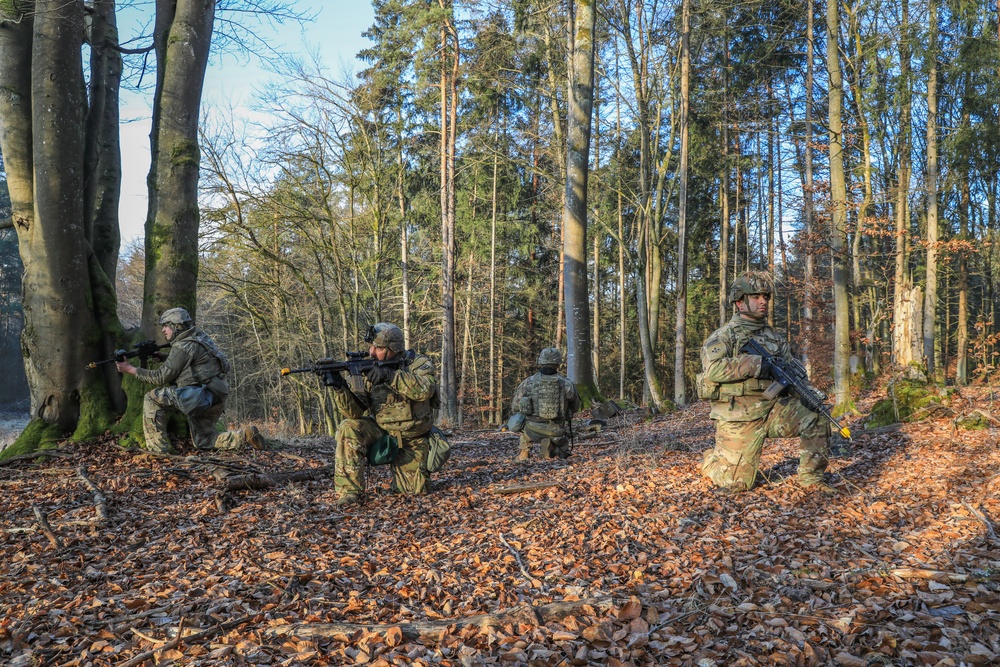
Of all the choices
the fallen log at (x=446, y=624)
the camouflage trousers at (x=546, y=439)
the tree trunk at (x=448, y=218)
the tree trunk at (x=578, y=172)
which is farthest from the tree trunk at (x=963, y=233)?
the fallen log at (x=446, y=624)

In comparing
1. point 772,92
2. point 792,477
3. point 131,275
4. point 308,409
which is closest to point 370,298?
point 308,409

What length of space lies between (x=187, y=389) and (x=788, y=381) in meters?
6.66

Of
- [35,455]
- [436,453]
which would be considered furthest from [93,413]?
[436,453]

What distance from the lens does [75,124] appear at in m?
7.23

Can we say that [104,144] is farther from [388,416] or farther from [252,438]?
[388,416]

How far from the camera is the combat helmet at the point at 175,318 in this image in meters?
7.35

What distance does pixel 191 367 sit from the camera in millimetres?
7484

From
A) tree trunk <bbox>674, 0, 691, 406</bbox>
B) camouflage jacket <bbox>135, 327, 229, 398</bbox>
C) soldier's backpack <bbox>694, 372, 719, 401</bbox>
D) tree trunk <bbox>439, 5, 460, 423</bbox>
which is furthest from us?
tree trunk <bbox>439, 5, 460, 423</bbox>

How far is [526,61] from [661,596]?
2025 cm

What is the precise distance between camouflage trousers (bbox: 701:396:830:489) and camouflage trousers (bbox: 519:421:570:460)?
3037mm

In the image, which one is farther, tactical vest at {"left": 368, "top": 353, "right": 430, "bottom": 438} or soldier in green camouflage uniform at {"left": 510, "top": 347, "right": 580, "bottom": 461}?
soldier in green camouflage uniform at {"left": 510, "top": 347, "right": 580, "bottom": 461}

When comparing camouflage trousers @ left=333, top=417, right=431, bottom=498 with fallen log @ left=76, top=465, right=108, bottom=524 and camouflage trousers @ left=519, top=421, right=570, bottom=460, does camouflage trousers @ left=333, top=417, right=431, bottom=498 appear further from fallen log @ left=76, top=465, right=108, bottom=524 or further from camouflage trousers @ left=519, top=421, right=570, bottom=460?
camouflage trousers @ left=519, top=421, right=570, bottom=460

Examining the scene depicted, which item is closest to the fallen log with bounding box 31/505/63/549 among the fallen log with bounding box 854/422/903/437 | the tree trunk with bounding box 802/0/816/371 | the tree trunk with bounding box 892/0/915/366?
the fallen log with bounding box 854/422/903/437

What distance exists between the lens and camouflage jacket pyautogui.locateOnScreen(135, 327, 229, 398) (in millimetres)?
7242
